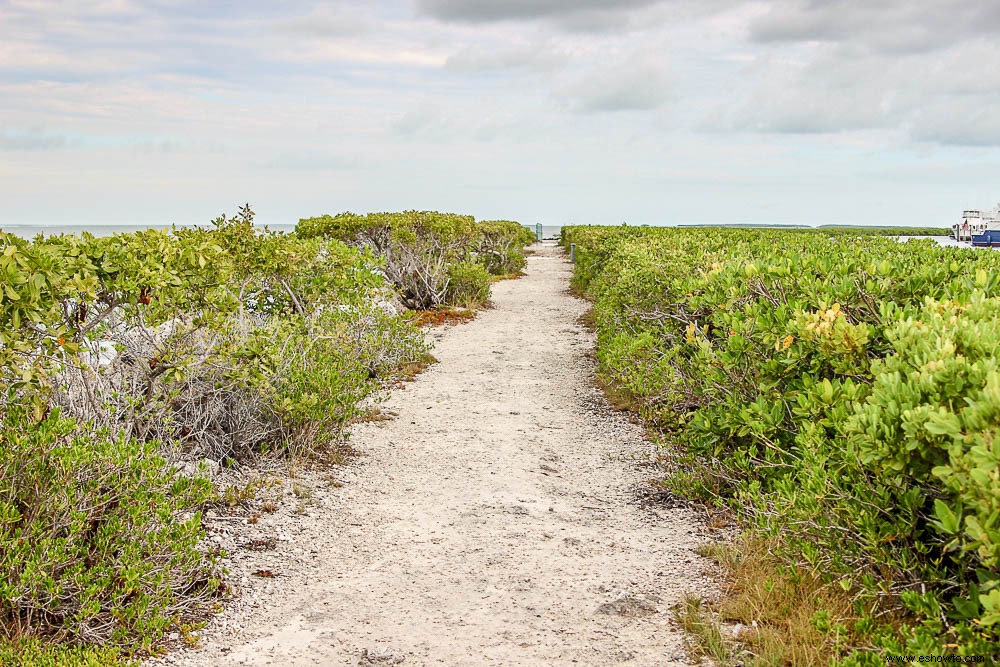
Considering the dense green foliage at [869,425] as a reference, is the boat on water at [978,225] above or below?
above

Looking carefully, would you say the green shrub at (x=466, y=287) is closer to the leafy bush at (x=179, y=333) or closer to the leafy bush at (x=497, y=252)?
the leafy bush at (x=497, y=252)

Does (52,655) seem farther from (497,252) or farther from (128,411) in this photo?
(497,252)

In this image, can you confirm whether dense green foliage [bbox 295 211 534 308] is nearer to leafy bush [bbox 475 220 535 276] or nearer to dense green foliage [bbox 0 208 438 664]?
leafy bush [bbox 475 220 535 276]

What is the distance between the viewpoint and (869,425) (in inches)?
111

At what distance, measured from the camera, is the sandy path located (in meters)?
3.83

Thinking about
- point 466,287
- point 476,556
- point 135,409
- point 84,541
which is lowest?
point 476,556

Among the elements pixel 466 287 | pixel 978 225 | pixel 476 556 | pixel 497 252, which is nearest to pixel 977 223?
pixel 978 225

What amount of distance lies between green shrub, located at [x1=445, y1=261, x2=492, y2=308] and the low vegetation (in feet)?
29.5

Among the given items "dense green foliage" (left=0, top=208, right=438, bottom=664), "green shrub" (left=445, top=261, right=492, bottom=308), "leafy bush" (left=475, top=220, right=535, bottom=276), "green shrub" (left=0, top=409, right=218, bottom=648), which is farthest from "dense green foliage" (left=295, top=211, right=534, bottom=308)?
"green shrub" (left=0, top=409, right=218, bottom=648)

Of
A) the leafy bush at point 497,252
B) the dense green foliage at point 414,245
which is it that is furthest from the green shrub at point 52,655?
the leafy bush at point 497,252

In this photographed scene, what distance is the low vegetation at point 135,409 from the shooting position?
3.58m

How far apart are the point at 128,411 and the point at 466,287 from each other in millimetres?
12353

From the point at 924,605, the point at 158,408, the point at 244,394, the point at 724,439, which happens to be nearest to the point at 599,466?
the point at 724,439

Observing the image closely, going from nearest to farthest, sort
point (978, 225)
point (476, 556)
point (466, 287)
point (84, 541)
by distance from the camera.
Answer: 1. point (84, 541)
2. point (476, 556)
3. point (466, 287)
4. point (978, 225)
